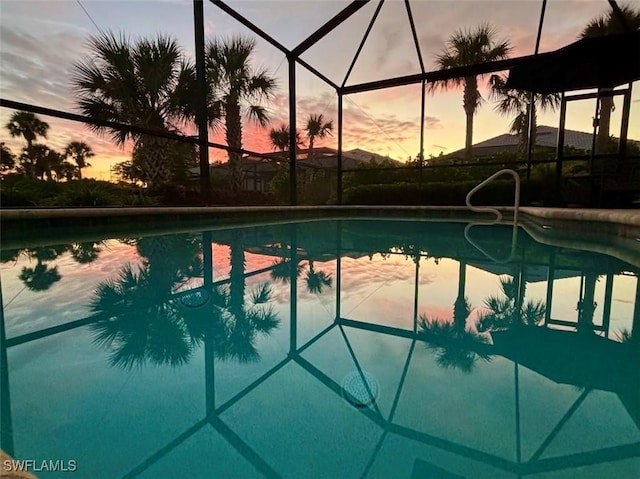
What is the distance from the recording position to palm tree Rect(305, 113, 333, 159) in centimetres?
1348

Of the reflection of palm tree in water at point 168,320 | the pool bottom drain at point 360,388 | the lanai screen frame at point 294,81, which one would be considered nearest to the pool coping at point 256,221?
the lanai screen frame at point 294,81

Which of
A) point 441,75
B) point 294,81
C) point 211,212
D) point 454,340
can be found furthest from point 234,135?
point 454,340

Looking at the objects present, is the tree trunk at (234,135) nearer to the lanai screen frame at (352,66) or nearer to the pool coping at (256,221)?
the lanai screen frame at (352,66)

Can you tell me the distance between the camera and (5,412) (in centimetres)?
79

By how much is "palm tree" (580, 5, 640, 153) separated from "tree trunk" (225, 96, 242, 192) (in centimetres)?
817

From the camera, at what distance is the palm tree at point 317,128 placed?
13.5 metres

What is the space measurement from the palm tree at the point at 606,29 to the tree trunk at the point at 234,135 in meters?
8.17

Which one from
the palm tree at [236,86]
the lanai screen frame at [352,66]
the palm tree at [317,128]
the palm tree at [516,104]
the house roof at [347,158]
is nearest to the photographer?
the lanai screen frame at [352,66]

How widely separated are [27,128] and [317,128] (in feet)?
33.0

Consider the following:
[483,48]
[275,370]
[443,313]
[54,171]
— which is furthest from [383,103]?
[275,370]

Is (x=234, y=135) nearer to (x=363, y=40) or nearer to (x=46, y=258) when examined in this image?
(x=363, y=40)

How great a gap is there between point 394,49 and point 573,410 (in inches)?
333

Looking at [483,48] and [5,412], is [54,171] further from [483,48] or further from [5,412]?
[483,48]

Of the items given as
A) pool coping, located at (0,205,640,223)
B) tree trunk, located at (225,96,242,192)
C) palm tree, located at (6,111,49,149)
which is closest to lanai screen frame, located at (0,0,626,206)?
pool coping, located at (0,205,640,223)
